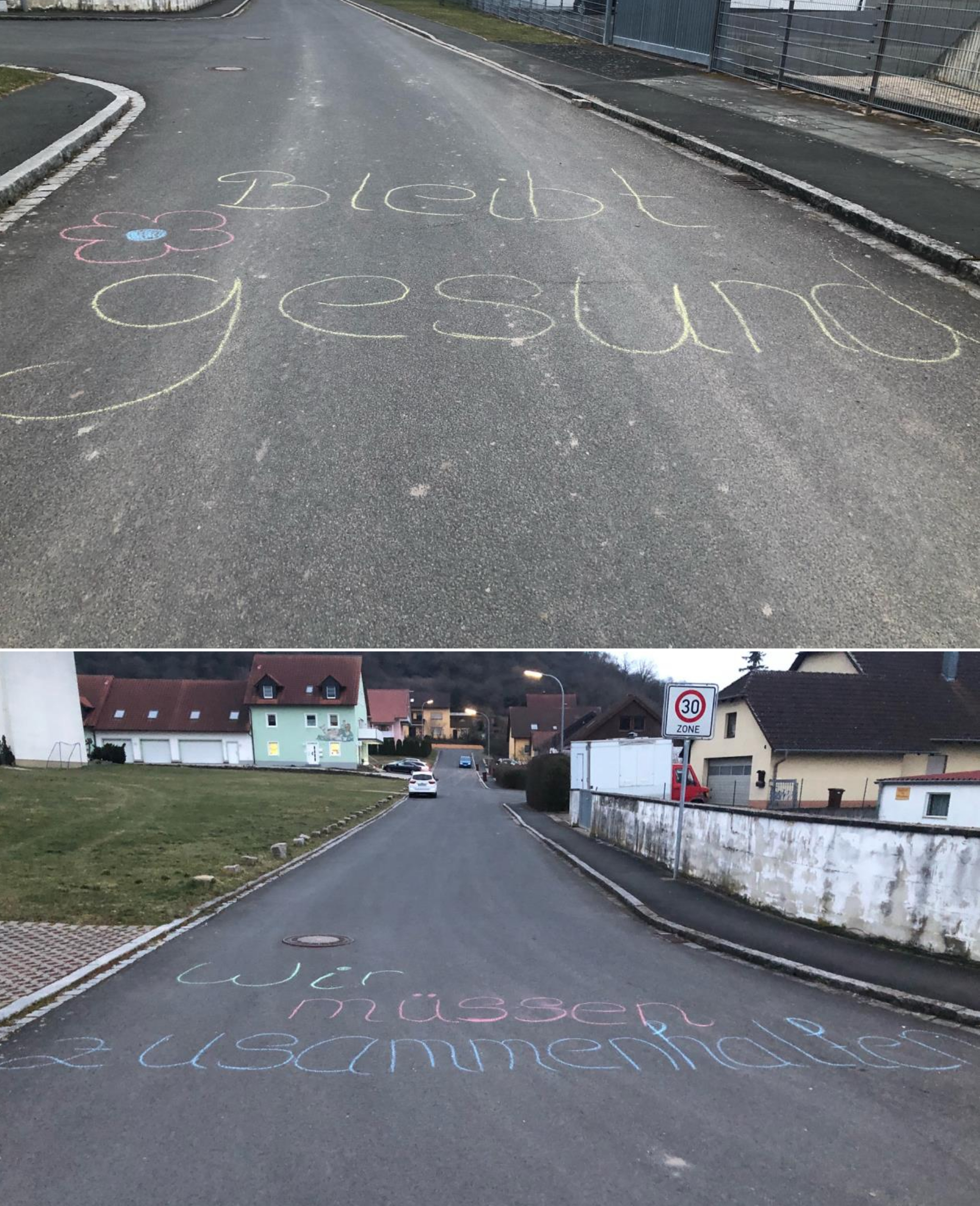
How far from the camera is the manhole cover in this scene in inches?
322

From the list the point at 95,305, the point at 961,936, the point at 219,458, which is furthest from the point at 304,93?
the point at 961,936

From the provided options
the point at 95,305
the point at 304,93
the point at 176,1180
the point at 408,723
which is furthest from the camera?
the point at 408,723

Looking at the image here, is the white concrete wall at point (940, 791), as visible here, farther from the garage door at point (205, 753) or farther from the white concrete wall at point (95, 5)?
the white concrete wall at point (95, 5)

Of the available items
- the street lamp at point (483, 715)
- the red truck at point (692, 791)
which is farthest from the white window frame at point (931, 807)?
the street lamp at point (483, 715)

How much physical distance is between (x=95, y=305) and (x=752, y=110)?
1438 centimetres

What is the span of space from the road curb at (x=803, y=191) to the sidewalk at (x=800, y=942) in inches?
264

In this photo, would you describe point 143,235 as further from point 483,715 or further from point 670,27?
point 483,715

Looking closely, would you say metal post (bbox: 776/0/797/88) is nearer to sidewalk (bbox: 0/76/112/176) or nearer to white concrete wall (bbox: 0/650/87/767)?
sidewalk (bbox: 0/76/112/176)

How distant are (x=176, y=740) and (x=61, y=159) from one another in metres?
31.1

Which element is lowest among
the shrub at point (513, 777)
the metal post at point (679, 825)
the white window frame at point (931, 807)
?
the shrub at point (513, 777)

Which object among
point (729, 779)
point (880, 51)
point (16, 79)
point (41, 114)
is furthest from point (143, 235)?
point (729, 779)

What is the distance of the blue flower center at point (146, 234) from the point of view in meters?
10.7

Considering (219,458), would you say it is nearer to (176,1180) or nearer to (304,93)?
(176,1180)

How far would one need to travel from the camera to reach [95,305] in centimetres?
908
